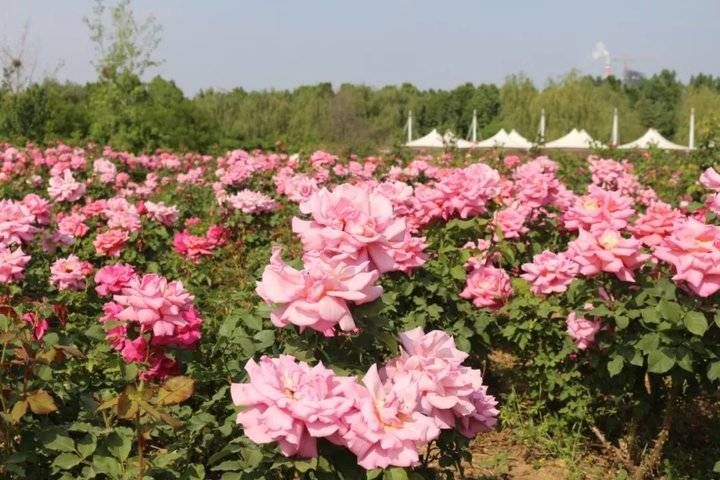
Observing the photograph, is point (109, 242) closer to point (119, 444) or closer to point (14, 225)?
point (14, 225)

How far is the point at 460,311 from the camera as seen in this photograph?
3725 mm

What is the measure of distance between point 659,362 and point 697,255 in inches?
14.6

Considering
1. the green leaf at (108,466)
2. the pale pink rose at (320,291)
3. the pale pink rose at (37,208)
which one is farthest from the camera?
the pale pink rose at (37,208)

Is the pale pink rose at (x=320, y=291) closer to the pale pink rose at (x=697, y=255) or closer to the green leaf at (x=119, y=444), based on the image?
the green leaf at (x=119, y=444)

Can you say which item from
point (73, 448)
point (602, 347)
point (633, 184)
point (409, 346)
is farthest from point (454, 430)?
point (633, 184)

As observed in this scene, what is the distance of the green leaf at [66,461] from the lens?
189cm

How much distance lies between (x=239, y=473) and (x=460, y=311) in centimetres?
206

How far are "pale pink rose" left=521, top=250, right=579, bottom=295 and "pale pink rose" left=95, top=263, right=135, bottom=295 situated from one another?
159cm

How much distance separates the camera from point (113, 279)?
2.93 metres

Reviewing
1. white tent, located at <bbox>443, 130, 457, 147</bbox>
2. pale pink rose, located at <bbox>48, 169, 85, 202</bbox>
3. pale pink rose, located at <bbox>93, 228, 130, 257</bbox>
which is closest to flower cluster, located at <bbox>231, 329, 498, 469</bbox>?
pale pink rose, located at <bbox>93, 228, 130, 257</bbox>

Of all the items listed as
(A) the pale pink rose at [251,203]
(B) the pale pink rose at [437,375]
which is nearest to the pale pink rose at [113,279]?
(B) the pale pink rose at [437,375]

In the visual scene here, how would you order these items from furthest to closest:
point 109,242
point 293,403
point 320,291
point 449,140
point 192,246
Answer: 1. point 449,140
2. point 192,246
3. point 109,242
4. point 320,291
5. point 293,403

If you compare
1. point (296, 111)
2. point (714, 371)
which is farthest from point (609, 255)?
point (296, 111)

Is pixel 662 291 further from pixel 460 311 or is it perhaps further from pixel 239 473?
pixel 239 473
